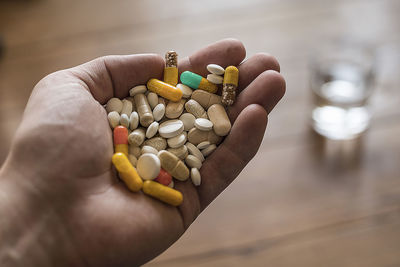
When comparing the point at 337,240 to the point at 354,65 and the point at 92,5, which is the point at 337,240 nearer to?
the point at 354,65

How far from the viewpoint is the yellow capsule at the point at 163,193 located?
0.89 m

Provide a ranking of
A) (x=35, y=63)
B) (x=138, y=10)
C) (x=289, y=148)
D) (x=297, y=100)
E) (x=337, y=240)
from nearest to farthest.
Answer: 1. (x=337, y=240)
2. (x=289, y=148)
3. (x=297, y=100)
4. (x=35, y=63)
5. (x=138, y=10)

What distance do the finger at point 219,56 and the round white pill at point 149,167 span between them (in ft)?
0.87

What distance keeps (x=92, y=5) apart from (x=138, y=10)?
0.20 metres

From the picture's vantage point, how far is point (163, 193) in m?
0.89

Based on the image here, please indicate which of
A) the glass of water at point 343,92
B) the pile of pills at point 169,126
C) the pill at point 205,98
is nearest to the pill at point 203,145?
the pile of pills at point 169,126

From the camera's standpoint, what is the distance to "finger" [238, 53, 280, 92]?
100 cm

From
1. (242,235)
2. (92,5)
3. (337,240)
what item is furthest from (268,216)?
(92,5)

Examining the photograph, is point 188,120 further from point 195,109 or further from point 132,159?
point 132,159

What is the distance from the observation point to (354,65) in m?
1.58

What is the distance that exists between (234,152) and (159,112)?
0.62ft

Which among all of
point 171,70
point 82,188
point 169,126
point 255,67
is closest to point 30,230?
point 82,188

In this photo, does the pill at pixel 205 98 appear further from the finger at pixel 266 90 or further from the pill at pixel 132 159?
the pill at pixel 132 159

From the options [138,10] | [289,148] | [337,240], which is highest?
[138,10]
